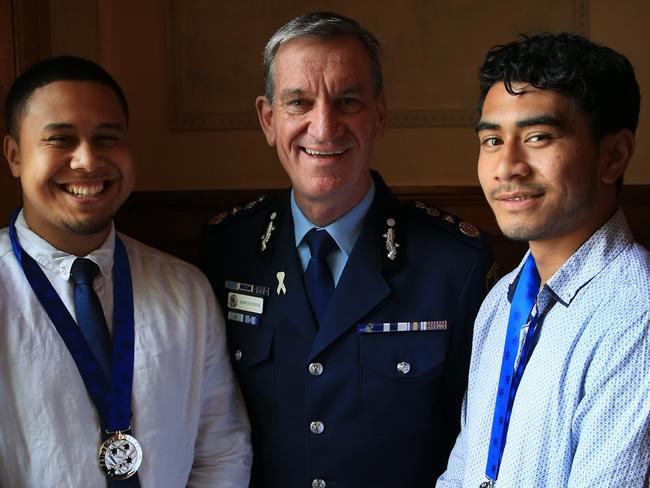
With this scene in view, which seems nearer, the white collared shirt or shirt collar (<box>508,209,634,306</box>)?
shirt collar (<box>508,209,634,306</box>)

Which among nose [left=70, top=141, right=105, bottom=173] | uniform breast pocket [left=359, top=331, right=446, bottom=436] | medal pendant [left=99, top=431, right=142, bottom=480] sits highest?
nose [left=70, top=141, right=105, bottom=173]

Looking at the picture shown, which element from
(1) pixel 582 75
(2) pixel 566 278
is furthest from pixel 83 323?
(1) pixel 582 75

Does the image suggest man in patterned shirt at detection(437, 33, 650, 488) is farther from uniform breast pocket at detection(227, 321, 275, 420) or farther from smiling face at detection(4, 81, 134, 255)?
smiling face at detection(4, 81, 134, 255)

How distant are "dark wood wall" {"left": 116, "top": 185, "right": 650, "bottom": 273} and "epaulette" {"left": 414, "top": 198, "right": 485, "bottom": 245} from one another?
1.77 metres

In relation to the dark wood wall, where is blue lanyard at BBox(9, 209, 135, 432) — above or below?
below

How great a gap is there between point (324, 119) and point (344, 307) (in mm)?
468

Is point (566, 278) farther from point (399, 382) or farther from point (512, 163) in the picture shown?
point (399, 382)

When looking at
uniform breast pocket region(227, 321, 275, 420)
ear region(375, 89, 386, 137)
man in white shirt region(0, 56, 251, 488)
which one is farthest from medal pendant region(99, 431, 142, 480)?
ear region(375, 89, 386, 137)

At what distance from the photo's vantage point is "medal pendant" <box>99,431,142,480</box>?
165 centimetres

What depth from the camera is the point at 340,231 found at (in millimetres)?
2029

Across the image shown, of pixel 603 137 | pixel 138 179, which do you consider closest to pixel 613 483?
pixel 603 137

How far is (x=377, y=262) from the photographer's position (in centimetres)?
201

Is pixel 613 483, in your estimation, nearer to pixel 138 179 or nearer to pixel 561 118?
pixel 561 118

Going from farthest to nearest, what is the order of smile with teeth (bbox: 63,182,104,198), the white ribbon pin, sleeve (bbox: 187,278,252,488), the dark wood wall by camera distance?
1. the dark wood wall
2. the white ribbon pin
3. sleeve (bbox: 187,278,252,488)
4. smile with teeth (bbox: 63,182,104,198)
